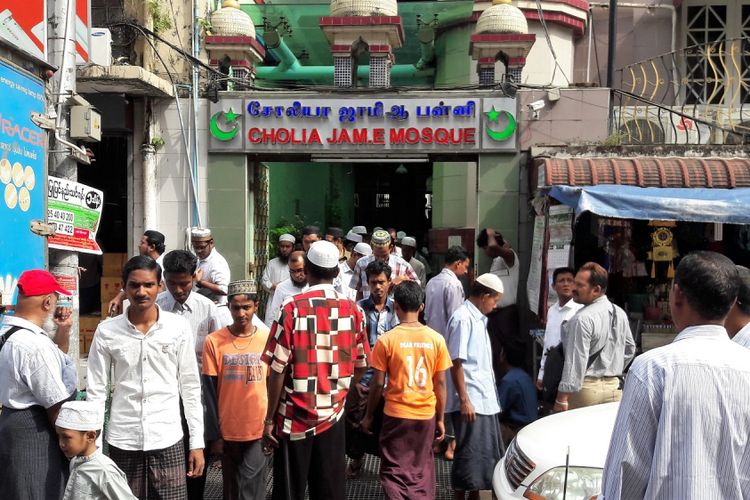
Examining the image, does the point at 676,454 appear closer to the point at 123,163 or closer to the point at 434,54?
the point at 123,163

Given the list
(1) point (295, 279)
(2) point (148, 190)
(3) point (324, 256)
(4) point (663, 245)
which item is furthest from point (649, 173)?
(2) point (148, 190)

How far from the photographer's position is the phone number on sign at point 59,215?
5898mm

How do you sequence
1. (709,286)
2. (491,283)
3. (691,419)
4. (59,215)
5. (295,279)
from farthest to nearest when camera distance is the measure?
(295,279) → (59,215) → (491,283) → (709,286) → (691,419)

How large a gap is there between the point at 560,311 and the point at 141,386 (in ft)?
12.8

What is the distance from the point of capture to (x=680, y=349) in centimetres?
256

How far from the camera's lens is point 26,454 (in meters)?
3.87

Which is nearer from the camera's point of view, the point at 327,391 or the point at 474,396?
the point at 327,391

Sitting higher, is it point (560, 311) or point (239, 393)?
point (560, 311)

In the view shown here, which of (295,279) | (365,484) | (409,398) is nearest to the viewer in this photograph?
(409,398)

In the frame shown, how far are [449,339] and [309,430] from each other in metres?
1.58


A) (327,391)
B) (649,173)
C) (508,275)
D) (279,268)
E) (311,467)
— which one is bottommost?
(311,467)

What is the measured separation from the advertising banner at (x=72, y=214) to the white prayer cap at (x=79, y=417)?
2644 mm

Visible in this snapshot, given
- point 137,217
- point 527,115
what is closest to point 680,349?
point 527,115

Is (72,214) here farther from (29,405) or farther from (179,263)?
(29,405)
